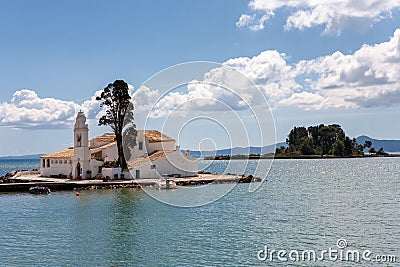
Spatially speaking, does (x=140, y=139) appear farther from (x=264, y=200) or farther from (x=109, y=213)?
(x=109, y=213)

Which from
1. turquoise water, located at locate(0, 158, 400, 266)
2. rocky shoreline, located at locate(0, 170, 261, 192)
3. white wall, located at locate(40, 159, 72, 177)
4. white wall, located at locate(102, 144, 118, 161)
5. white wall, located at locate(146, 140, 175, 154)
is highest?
A: white wall, located at locate(146, 140, 175, 154)

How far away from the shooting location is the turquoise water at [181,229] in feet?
91.3

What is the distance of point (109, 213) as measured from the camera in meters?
43.1

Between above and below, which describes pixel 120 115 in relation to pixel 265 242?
above

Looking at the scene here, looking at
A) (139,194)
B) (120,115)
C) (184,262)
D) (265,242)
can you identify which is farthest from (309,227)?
(120,115)

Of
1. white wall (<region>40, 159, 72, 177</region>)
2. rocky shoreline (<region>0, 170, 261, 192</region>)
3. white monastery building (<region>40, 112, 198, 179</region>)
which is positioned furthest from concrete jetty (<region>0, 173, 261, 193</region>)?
white wall (<region>40, 159, 72, 177</region>)

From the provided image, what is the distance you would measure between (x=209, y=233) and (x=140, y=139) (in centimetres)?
4592

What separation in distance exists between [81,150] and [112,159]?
251 inches

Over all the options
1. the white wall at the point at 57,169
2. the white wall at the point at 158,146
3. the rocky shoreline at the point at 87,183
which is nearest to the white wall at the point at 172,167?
the rocky shoreline at the point at 87,183

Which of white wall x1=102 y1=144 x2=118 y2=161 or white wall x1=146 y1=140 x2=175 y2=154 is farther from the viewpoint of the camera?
white wall x1=146 y1=140 x2=175 y2=154

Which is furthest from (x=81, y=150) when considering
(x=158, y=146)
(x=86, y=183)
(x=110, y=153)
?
(x=158, y=146)

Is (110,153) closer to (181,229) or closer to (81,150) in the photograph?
(81,150)

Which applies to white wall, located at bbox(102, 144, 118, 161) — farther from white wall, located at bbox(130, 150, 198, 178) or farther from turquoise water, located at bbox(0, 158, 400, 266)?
turquoise water, located at bbox(0, 158, 400, 266)

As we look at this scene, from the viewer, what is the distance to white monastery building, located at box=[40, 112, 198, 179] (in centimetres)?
7088
